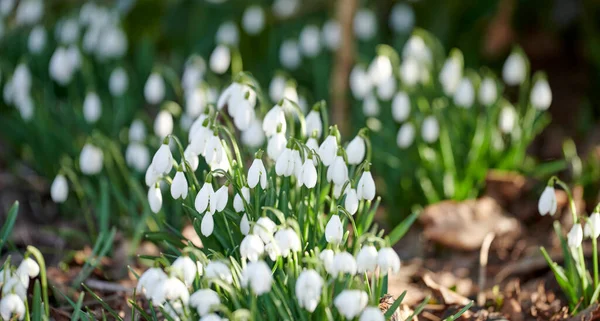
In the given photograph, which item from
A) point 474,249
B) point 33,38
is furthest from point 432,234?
point 33,38

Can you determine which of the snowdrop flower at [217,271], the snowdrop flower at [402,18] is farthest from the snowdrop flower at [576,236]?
the snowdrop flower at [402,18]

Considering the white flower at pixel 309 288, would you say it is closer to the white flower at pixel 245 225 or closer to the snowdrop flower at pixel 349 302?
the snowdrop flower at pixel 349 302

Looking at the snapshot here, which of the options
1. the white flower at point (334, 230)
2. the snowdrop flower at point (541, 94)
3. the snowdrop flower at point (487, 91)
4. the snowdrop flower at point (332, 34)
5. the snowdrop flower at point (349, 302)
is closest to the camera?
the snowdrop flower at point (349, 302)

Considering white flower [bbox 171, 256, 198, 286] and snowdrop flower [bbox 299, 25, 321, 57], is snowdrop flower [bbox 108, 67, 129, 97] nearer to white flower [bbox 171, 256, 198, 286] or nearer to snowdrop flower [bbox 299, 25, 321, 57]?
snowdrop flower [bbox 299, 25, 321, 57]

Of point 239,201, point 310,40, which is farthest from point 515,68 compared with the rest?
point 239,201

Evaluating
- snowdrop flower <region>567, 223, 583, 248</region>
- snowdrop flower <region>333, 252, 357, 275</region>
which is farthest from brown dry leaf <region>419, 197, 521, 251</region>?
snowdrop flower <region>333, 252, 357, 275</region>

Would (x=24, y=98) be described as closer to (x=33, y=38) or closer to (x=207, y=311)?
(x=33, y=38)

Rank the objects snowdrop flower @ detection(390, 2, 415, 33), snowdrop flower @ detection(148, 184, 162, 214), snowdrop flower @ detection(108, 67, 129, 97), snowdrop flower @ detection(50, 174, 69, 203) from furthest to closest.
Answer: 1. snowdrop flower @ detection(390, 2, 415, 33)
2. snowdrop flower @ detection(108, 67, 129, 97)
3. snowdrop flower @ detection(50, 174, 69, 203)
4. snowdrop flower @ detection(148, 184, 162, 214)
